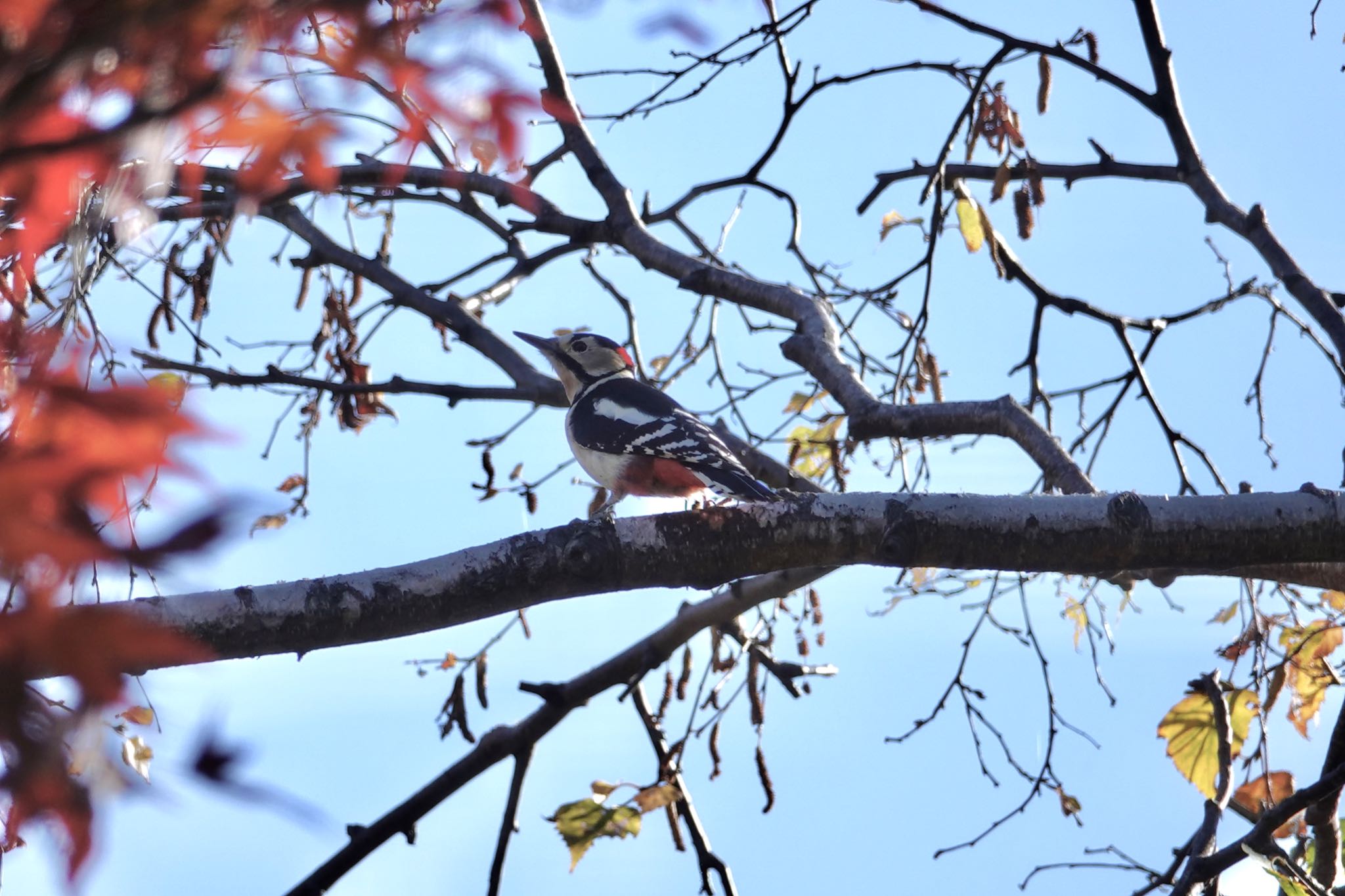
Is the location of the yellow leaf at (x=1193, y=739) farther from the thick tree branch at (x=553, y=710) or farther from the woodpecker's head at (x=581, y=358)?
the woodpecker's head at (x=581, y=358)

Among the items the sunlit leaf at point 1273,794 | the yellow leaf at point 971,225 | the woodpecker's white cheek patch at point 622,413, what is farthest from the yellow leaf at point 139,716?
the sunlit leaf at point 1273,794

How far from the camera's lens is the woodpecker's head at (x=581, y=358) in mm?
5949

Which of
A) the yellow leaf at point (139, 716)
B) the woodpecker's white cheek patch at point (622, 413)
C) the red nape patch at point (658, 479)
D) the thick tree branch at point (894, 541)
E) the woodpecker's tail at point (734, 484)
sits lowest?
the thick tree branch at point (894, 541)

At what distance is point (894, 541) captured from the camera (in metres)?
2.79

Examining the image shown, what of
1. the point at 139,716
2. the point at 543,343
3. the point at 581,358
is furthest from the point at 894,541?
the point at 543,343

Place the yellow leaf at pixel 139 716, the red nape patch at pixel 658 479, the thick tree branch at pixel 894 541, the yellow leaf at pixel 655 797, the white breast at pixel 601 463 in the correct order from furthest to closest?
the white breast at pixel 601 463
the red nape patch at pixel 658 479
the yellow leaf at pixel 655 797
the yellow leaf at pixel 139 716
the thick tree branch at pixel 894 541

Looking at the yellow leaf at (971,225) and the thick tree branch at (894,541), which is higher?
the yellow leaf at (971,225)

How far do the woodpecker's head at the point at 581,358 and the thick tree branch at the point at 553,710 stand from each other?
6.35ft

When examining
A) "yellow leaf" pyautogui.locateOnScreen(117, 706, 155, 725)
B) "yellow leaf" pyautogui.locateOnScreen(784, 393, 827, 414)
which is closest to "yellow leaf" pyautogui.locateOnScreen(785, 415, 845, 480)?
"yellow leaf" pyautogui.locateOnScreen(784, 393, 827, 414)

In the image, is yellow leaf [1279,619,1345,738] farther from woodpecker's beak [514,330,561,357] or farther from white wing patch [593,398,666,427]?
woodpecker's beak [514,330,561,357]

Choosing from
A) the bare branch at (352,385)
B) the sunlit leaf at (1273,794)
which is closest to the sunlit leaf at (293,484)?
the bare branch at (352,385)

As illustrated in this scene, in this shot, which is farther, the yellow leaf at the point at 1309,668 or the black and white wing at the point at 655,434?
the yellow leaf at the point at 1309,668

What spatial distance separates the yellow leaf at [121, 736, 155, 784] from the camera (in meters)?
3.20

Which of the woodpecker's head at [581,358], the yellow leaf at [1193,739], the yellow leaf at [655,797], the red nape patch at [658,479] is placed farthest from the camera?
the woodpecker's head at [581,358]
